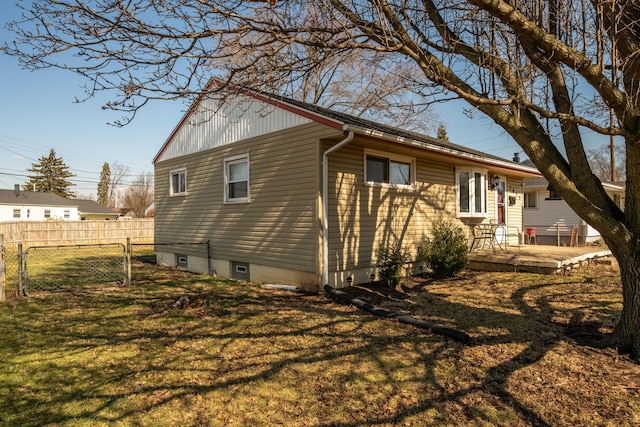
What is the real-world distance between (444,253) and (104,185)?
6403cm

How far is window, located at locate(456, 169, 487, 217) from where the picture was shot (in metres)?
11.1

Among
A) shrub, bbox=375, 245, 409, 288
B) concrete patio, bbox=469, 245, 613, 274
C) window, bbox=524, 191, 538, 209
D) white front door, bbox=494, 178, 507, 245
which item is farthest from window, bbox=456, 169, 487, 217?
window, bbox=524, 191, 538, 209

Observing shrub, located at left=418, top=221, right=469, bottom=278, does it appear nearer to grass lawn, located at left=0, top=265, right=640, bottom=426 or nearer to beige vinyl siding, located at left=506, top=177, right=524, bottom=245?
grass lawn, located at left=0, top=265, right=640, bottom=426

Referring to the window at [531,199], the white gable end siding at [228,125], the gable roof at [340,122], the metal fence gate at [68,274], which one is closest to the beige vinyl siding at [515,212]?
the gable roof at [340,122]

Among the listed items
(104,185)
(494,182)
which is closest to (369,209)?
(494,182)

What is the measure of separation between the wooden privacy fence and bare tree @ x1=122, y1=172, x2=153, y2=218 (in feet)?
110

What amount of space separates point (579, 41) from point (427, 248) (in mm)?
5635

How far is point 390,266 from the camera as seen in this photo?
26.9ft

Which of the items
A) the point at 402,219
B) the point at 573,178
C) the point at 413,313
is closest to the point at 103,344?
the point at 413,313

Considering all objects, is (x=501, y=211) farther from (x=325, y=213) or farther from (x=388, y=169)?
(x=325, y=213)

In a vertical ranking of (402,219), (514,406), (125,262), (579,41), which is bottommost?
(514,406)

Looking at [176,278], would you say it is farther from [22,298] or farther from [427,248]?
[427,248]

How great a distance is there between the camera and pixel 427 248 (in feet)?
30.5

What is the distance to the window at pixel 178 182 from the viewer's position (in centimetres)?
1163
